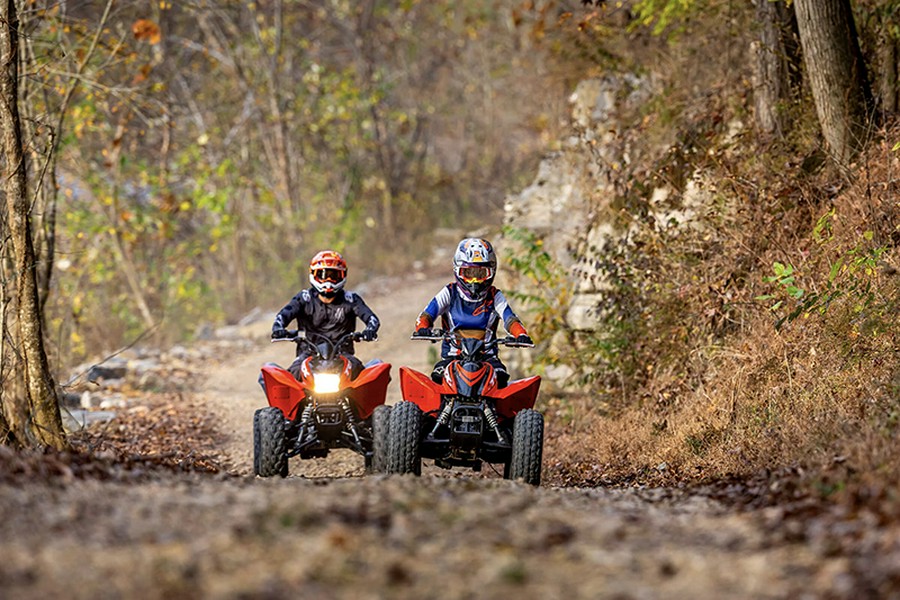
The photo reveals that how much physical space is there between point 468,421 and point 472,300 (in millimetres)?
1388

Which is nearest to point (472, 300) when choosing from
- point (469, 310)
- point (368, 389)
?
point (469, 310)

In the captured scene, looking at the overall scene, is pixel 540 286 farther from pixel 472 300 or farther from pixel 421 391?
pixel 421 391

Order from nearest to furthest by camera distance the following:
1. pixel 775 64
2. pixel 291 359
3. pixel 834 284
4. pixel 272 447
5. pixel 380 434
Result: 1. pixel 380 434
2. pixel 272 447
3. pixel 834 284
4. pixel 775 64
5. pixel 291 359

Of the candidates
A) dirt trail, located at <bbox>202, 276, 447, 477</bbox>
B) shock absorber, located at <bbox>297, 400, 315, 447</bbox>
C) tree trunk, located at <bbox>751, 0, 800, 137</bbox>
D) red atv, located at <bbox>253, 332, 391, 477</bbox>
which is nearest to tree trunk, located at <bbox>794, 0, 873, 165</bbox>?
tree trunk, located at <bbox>751, 0, 800, 137</bbox>

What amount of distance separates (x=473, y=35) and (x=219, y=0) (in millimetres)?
10722

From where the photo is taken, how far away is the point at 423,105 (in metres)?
33.8

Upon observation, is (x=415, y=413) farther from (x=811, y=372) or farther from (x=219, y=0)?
(x=219, y=0)

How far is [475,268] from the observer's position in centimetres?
971

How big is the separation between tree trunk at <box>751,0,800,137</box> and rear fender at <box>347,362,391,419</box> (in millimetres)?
5481

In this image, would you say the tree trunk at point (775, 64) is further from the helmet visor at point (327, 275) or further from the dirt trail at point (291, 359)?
the dirt trail at point (291, 359)

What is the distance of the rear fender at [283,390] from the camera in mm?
9734

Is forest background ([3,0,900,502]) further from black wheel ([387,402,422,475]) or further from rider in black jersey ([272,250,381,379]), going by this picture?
rider in black jersey ([272,250,381,379])

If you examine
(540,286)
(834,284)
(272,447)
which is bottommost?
(272,447)

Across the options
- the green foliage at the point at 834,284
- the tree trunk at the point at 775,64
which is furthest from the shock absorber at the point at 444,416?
the tree trunk at the point at 775,64
